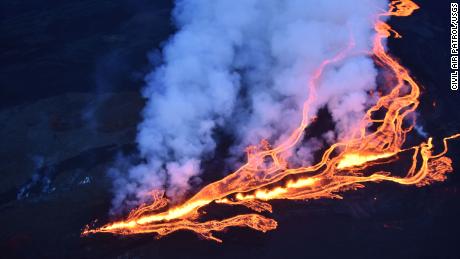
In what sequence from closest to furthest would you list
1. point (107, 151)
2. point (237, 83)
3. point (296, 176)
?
point (296, 176) < point (107, 151) < point (237, 83)

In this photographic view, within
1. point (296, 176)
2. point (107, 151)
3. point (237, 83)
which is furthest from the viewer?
point (237, 83)

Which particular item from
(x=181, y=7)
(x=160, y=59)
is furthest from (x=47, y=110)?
(x=181, y=7)

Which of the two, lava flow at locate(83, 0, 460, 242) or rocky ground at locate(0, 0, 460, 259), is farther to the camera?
lava flow at locate(83, 0, 460, 242)

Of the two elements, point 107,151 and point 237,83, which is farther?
point 237,83

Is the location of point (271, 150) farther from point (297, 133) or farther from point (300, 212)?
point (300, 212)

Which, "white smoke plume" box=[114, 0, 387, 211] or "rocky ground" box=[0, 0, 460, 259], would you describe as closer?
"rocky ground" box=[0, 0, 460, 259]
